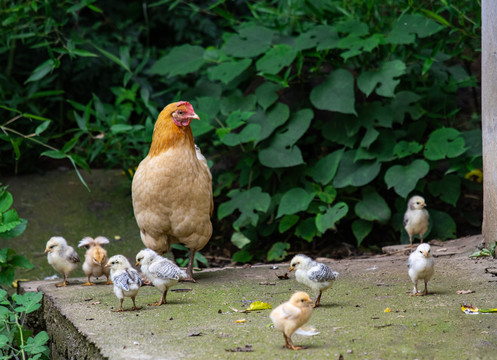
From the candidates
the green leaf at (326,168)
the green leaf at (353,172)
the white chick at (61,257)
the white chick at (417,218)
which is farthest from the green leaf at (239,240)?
the white chick at (61,257)

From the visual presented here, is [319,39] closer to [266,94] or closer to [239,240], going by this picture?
[266,94]

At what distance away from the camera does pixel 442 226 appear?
692 cm

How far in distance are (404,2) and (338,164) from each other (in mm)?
1944

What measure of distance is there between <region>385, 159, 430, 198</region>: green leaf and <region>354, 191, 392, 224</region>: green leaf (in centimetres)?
40

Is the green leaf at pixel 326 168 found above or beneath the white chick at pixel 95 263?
above

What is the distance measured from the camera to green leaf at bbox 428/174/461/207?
6.98 metres

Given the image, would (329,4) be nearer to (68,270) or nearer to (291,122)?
(291,122)

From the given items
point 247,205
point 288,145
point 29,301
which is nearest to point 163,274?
point 29,301

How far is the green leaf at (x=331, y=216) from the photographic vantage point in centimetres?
660

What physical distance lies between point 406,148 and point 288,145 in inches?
47.9

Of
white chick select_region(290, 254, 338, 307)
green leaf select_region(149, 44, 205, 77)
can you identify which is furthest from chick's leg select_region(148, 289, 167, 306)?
green leaf select_region(149, 44, 205, 77)

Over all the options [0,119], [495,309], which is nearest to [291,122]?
[0,119]

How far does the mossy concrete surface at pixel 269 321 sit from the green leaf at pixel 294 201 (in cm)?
134

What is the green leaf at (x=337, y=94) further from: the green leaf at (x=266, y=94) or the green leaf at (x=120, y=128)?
the green leaf at (x=120, y=128)
